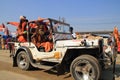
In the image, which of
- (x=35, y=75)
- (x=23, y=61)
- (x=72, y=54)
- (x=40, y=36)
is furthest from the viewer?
(x=23, y=61)

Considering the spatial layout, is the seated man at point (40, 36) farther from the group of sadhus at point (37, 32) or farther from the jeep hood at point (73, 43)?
the jeep hood at point (73, 43)

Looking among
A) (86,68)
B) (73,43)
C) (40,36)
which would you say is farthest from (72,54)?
(40,36)

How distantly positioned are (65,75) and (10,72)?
2.33 metres

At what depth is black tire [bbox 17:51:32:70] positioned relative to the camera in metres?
10.0

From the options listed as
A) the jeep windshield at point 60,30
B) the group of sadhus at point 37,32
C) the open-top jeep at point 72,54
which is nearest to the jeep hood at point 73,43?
→ the open-top jeep at point 72,54

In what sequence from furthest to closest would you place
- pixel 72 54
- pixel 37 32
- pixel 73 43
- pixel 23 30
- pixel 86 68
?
pixel 23 30 < pixel 37 32 < pixel 72 54 < pixel 73 43 < pixel 86 68

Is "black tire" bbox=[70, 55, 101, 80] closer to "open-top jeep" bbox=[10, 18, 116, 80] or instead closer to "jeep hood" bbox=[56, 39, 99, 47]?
"open-top jeep" bbox=[10, 18, 116, 80]

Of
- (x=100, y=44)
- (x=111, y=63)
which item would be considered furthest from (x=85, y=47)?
(x=111, y=63)

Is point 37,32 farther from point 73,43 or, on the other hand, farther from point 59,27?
point 73,43

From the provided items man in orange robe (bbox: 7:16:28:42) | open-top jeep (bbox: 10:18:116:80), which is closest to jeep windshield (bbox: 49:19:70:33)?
open-top jeep (bbox: 10:18:116:80)

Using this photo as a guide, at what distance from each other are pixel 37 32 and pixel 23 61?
4.69 ft

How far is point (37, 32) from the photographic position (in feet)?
33.1

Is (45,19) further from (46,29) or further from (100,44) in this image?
(100,44)

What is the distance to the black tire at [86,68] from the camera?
7.48 m
